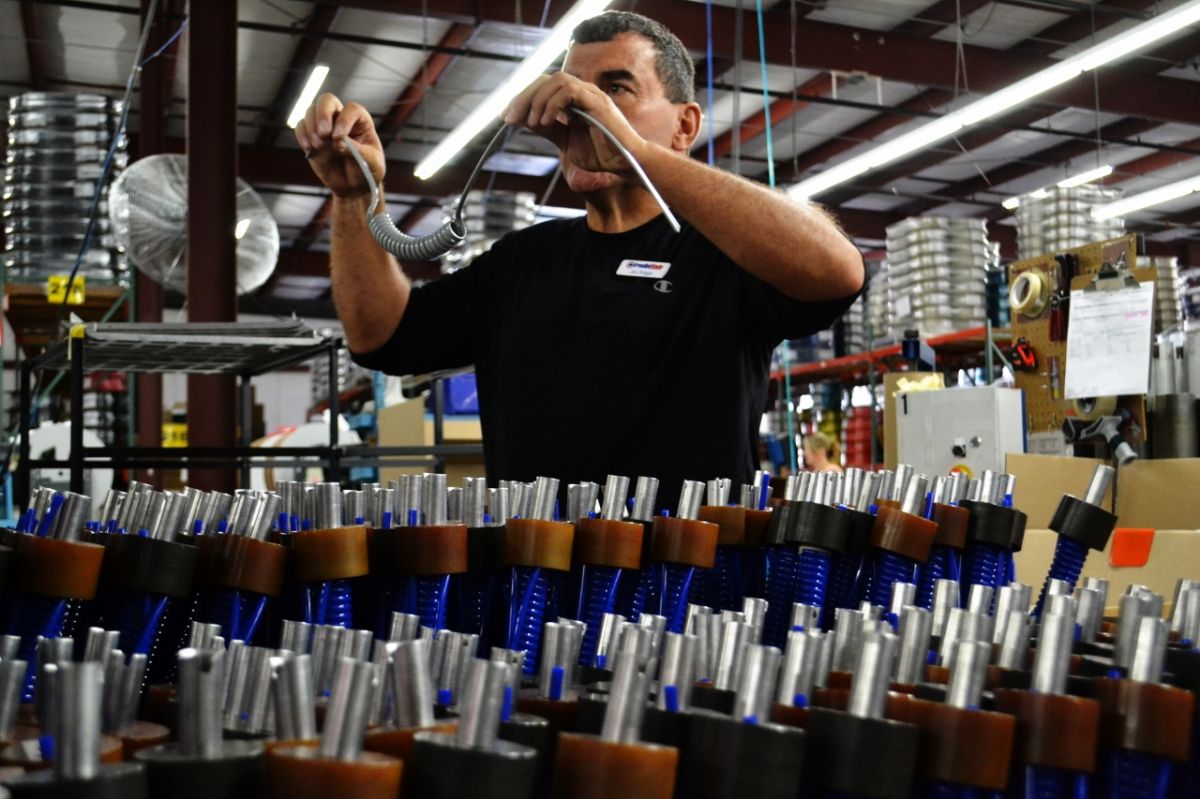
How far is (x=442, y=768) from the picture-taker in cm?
49

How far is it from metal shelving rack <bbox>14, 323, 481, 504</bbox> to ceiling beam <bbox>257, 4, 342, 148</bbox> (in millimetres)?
5794

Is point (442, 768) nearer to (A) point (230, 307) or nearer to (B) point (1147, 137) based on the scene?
(A) point (230, 307)

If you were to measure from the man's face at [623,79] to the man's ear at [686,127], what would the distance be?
8 cm

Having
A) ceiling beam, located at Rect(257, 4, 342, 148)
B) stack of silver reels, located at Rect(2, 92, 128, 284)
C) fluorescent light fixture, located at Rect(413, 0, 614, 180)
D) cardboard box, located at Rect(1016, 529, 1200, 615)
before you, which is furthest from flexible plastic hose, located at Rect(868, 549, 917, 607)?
ceiling beam, located at Rect(257, 4, 342, 148)

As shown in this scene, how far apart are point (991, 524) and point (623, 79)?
36.2 inches

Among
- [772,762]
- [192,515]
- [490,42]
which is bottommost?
[772,762]

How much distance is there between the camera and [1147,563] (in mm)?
2518

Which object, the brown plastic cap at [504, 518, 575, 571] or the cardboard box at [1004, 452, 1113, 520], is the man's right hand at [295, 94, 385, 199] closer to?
the brown plastic cap at [504, 518, 575, 571]

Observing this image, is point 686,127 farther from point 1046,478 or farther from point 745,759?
point 1046,478

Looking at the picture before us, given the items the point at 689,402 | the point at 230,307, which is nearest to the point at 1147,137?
the point at 230,307

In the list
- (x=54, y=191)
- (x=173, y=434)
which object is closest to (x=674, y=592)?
(x=54, y=191)

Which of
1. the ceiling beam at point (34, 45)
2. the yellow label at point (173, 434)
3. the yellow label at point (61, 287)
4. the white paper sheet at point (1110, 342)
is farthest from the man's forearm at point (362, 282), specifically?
the ceiling beam at point (34, 45)

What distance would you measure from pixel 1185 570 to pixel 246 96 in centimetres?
1040

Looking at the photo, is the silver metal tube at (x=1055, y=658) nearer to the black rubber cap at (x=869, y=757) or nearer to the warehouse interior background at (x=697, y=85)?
the black rubber cap at (x=869, y=757)
